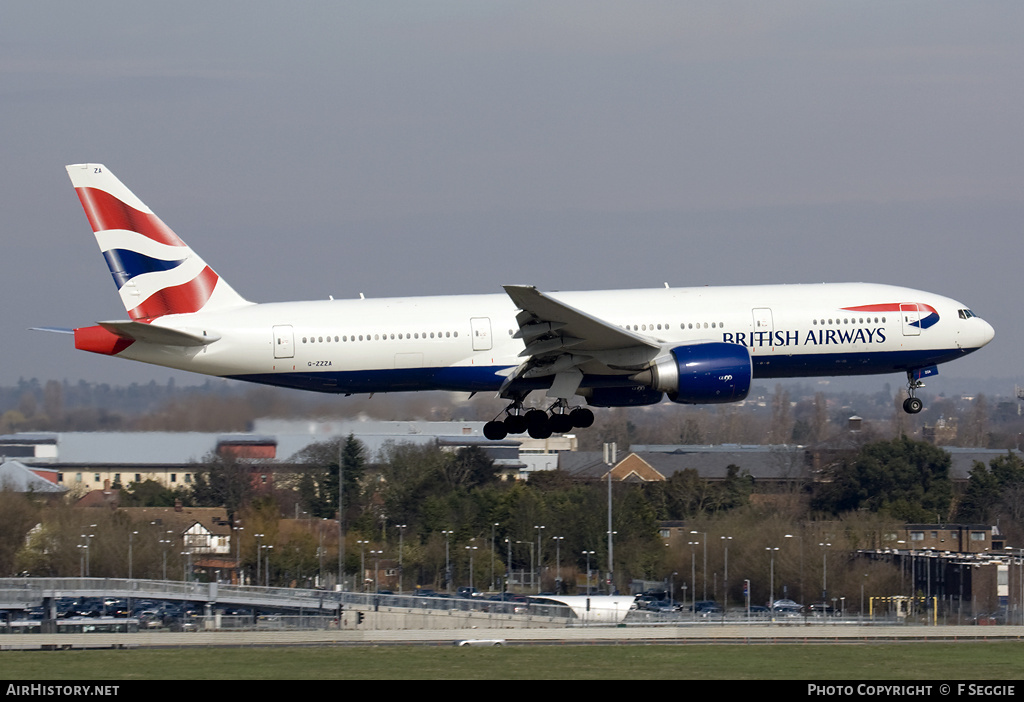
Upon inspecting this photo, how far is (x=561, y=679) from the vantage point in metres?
37.2

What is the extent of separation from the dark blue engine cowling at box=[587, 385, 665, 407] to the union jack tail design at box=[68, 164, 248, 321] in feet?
37.1

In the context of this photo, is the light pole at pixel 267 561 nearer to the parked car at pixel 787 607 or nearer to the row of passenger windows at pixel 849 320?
the parked car at pixel 787 607

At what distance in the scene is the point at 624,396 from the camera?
136 ft

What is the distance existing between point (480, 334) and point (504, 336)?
73 cm

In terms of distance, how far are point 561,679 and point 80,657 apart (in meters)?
16.3

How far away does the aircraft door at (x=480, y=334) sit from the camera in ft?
132

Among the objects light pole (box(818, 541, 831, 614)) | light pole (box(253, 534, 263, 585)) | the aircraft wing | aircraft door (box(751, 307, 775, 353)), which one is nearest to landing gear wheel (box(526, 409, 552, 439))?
the aircraft wing

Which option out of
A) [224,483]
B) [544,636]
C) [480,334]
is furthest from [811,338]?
[224,483]

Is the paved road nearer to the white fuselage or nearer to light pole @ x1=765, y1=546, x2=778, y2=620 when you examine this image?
the white fuselage

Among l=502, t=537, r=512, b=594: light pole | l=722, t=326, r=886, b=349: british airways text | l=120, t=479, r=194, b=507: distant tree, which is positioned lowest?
l=502, t=537, r=512, b=594: light pole

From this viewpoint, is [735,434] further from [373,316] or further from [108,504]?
[373,316]

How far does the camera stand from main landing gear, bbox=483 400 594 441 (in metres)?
42.0

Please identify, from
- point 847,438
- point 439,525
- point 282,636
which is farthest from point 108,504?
point 847,438

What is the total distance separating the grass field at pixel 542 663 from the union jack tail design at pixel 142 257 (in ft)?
35.4
